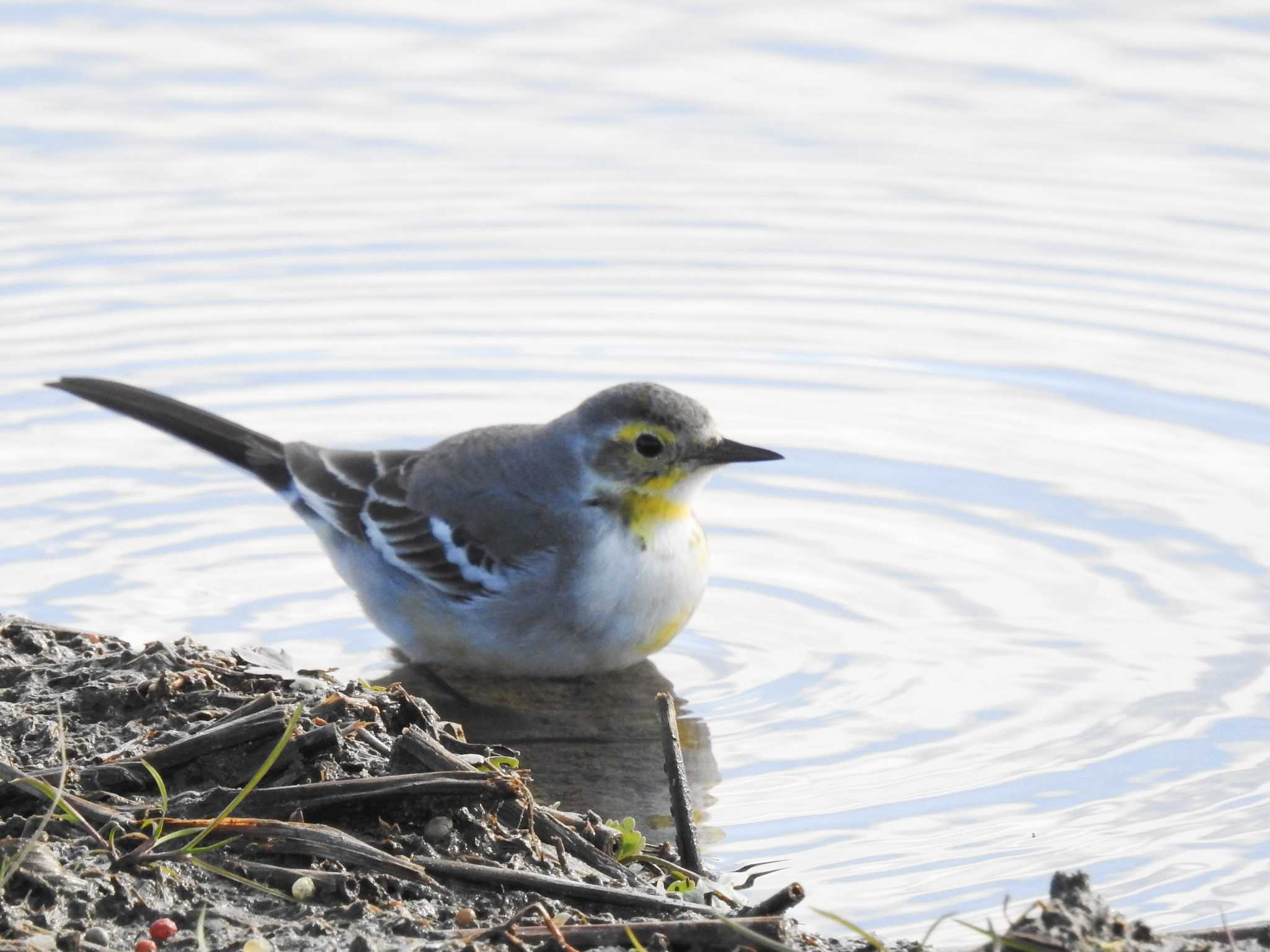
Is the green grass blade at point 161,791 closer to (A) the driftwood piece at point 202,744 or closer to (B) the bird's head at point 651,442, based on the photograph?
(A) the driftwood piece at point 202,744

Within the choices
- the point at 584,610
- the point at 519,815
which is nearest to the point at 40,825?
the point at 519,815

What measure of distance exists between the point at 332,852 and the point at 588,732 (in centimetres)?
249

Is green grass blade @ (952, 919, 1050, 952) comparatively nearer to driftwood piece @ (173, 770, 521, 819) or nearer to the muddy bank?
the muddy bank

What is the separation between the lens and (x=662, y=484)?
7805 millimetres

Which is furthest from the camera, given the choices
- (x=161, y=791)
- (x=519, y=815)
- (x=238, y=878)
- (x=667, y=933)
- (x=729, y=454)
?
(x=729, y=454)

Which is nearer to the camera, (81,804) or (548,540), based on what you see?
(81,804)

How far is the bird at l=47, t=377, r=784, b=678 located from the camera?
24.9ft

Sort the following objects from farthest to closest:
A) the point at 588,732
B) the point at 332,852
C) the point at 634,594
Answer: the point at 634,594 → the point at 588,732 → the point at 332,852

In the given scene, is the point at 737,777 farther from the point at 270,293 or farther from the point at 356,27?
the point at 356,27

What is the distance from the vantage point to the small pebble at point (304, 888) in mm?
4766

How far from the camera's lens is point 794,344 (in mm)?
10781

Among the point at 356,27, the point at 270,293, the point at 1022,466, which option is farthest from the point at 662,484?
the point at 356,27

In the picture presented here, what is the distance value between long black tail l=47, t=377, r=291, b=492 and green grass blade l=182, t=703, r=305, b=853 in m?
3.40

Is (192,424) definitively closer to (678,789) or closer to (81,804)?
(81,804)
